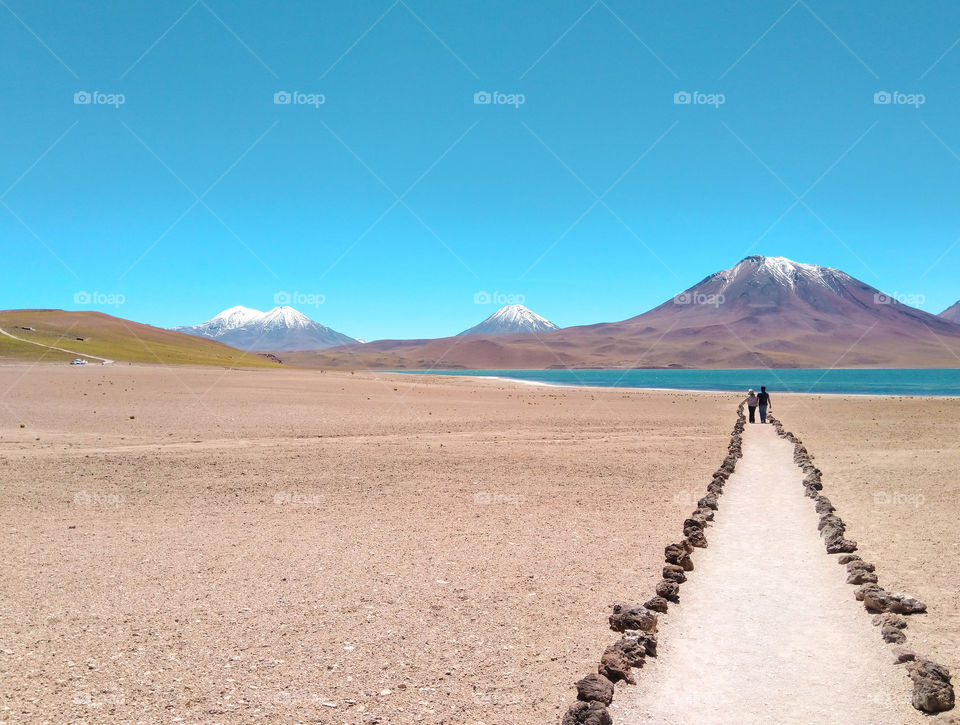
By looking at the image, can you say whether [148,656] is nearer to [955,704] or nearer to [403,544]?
[403,544]

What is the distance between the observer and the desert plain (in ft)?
17.3

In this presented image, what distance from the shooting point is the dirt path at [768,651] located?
16.4 ft

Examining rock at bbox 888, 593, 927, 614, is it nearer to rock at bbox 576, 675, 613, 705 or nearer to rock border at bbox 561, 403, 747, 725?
rock border at bbox 561, 403, 747, 725

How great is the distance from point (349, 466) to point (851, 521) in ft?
35.2

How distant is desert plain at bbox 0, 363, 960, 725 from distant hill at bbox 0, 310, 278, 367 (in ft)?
200

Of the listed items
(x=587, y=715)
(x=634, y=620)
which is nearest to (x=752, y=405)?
(x=634, y=620)

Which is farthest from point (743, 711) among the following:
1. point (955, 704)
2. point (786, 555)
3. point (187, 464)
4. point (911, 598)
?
point (187, 464)

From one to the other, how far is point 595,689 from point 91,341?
349 feet

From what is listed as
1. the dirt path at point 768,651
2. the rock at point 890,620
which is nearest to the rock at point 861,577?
the dirt path at point 768,651

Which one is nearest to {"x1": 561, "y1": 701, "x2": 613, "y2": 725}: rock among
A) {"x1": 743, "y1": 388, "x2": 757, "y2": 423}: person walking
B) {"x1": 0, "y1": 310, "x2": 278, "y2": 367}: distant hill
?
{"x1": 743, "y1": 388, "x2": 757, "y2": 423}: person walking

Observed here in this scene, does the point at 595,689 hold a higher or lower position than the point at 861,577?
lower

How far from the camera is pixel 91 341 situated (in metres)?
94.4

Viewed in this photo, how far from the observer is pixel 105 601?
6.98 meters

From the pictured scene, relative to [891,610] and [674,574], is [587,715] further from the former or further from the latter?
[891,610]
